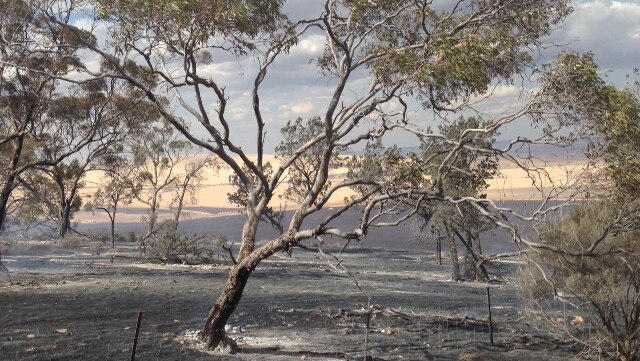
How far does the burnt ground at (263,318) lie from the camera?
12500mm

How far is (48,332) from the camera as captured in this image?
44.2 ft

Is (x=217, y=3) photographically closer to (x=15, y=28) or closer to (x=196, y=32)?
(x=196, y=32)

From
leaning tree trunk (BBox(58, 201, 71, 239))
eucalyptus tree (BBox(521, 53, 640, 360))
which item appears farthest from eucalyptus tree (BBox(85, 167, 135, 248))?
eucalyptus tree (BBox(521, 53, 640, 360))

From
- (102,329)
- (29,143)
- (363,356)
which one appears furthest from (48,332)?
(29,143)

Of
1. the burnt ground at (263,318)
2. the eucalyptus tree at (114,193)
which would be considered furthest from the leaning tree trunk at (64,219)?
the burnt ground at (263,318)

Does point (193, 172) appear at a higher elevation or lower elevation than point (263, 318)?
higher

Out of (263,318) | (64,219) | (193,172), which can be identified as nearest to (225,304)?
(263,318)

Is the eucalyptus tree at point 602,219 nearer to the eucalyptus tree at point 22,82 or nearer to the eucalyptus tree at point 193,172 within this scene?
the eucalyptus tree at point 22,82

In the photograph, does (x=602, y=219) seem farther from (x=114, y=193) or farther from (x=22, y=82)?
(x=114, y=193)

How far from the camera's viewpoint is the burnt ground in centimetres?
1250

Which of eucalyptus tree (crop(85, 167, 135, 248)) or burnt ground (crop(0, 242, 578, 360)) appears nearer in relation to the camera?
burnt ground (crop(0, 242, 578, 360))

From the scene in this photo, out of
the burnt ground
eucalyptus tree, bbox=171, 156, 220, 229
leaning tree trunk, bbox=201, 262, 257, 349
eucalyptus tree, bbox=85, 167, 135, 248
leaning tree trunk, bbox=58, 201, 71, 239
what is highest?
eucalyptus tree, bbox=171, 156, 220, 229

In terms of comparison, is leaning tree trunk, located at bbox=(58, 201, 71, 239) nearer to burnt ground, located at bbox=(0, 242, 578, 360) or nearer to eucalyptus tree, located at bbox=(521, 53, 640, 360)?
burnt ground, located at bbox=(0, 242, 578, 360)

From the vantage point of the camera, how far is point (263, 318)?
16.7 metres
